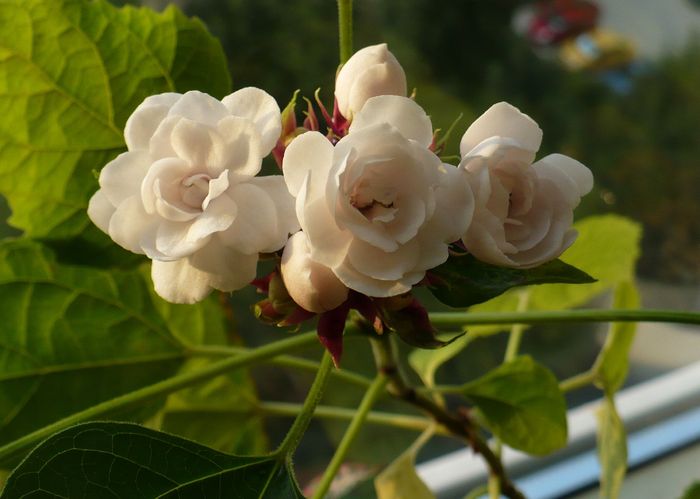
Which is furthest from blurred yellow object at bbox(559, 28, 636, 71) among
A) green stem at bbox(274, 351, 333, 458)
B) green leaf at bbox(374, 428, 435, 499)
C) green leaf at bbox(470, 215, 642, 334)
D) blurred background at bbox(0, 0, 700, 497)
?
green stem at bbox(274, 351, 333, 458)

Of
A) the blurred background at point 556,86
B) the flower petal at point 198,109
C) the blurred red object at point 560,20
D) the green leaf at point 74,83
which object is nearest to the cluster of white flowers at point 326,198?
the flower petal at point 198,109

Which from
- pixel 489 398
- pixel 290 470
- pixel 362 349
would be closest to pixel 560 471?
pixel 362 349

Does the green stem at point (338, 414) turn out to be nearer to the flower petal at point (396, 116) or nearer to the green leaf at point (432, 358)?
the green leaf at point (432, 358)

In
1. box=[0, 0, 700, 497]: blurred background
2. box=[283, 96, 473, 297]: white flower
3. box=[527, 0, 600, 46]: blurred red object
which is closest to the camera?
box=[283, 96, 473, 297]: white flower

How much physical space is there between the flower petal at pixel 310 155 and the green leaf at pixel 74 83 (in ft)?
0.60

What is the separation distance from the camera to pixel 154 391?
41cm

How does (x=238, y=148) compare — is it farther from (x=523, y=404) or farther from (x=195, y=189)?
(x=523, y=404)

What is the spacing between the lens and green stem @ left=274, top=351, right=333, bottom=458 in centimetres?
41

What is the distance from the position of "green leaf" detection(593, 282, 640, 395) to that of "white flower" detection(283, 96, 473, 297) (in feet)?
1.15

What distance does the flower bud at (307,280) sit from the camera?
0.32m

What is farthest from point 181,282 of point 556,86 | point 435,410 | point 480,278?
point 556,86

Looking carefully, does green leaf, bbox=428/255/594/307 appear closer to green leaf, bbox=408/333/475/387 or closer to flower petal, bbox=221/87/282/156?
flower petal, bbox=221/87/282/156

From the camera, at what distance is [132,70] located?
0.45 meters

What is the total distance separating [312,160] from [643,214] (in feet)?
3.27
